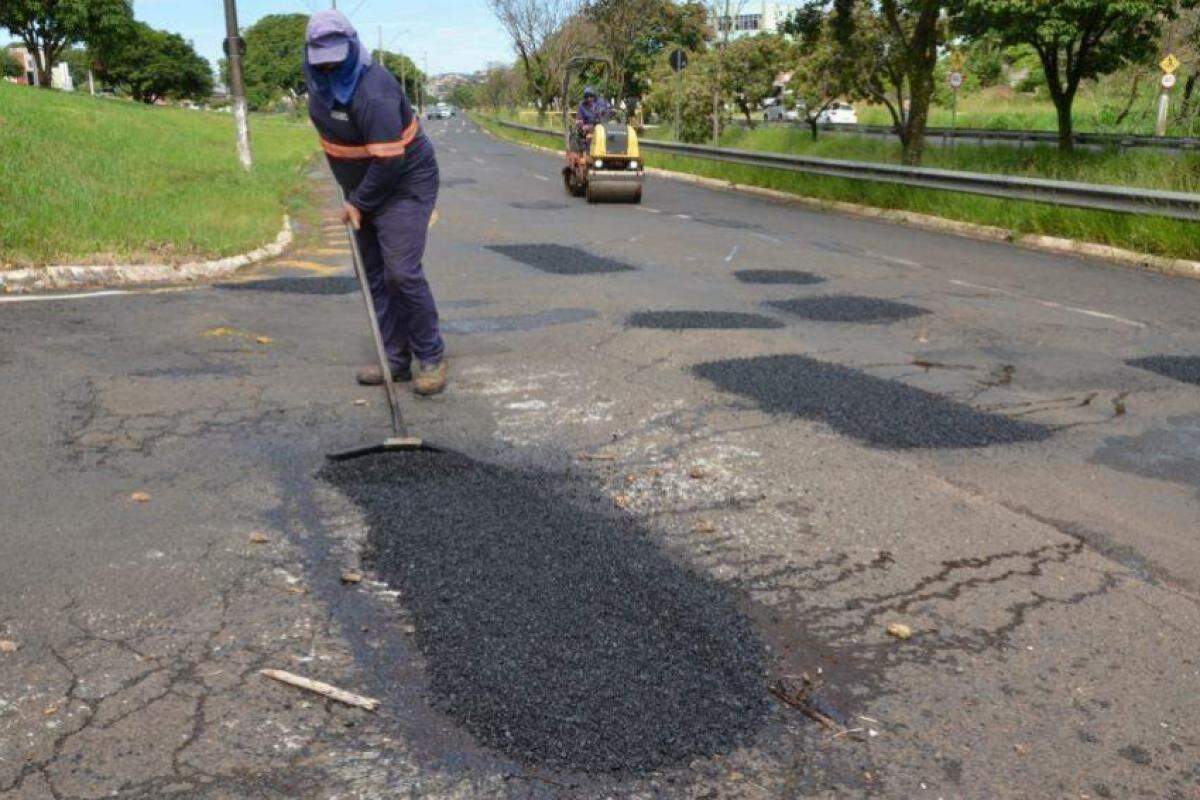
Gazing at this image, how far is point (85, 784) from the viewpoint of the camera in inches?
103

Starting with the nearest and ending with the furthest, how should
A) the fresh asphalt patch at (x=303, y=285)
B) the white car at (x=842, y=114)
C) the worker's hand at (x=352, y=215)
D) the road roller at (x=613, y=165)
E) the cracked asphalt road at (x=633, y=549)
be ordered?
1. the cracked asphalt road at (x=633, y=549)
2. the worker's hand at (x=352, y=215)
3. the fresh asphalt patch at (x=303, y=285)
4. the road roller at (x=613, y=165)
5. the white car at (x=842, y=114)

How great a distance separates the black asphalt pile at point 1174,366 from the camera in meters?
6.76

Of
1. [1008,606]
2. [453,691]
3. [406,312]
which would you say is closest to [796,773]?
[453,691]

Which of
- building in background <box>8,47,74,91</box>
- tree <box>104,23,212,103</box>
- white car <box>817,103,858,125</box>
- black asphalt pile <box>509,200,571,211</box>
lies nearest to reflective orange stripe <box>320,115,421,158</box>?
black asphalt pile <box>509,200,571,211</box>

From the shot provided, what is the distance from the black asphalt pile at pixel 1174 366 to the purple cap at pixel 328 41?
208 inches

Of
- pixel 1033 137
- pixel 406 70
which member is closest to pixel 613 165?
pixel 1033 137

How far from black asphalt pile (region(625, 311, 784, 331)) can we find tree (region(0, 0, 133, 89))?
64.3m

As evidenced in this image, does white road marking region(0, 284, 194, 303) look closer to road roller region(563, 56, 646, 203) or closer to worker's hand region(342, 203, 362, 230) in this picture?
worker's hand region(342, 203, 362, 230)

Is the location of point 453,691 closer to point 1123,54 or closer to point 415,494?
point 415,494

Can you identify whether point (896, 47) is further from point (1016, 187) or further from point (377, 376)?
point (377, 376)

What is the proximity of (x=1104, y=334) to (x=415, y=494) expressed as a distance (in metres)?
5.85

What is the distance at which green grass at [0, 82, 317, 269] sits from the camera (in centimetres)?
1040

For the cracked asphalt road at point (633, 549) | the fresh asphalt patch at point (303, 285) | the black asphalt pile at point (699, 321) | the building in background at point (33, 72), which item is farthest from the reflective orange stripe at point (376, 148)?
the building in background at point (33, 72)

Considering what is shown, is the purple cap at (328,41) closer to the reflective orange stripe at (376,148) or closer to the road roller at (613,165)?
the reflective orange stripe at (376,148)
